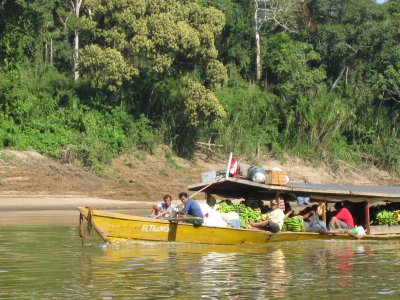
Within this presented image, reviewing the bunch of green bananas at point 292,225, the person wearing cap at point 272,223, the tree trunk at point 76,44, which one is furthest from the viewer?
the tree trunk at point 76,44

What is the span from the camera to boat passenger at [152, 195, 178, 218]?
806 inches

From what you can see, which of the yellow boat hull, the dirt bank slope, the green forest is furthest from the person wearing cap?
the green forest

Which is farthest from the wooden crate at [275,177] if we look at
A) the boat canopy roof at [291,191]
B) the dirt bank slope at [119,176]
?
the dirt bank slope at [119,176]

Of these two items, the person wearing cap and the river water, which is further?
the person wearing cap

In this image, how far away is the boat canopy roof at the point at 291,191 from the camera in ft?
70.3

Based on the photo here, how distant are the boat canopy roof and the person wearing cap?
1.67ft

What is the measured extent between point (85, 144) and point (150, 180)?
2756 mm

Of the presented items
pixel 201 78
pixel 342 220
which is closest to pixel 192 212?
pixel 342 220

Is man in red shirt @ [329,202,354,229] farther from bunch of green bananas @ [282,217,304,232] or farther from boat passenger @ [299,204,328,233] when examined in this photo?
bunch of green bananas @ [282,217,304,232]

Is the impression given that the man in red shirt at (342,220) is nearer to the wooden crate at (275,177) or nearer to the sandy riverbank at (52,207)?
the wooden crate at (275,177)

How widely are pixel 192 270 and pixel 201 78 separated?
71.5 feet

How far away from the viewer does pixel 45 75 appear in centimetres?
3866

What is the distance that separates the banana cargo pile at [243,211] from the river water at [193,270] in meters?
0.72

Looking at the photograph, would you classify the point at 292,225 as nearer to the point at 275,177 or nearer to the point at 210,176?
the point at 275,177
